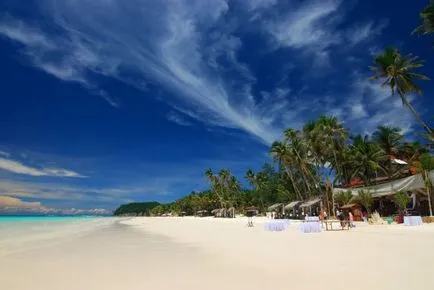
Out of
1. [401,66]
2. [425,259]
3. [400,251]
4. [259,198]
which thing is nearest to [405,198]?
[401,66]

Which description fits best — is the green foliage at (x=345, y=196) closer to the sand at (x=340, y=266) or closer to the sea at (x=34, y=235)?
the sea at (x=34, y=235)

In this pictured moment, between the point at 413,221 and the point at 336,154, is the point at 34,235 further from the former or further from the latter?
the point at 336,154

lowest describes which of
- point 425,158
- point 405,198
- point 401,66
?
point 405,198

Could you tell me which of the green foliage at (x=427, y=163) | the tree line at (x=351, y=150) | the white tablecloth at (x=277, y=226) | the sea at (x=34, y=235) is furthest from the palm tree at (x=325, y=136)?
Answer: the sea at (x=34, y=235)

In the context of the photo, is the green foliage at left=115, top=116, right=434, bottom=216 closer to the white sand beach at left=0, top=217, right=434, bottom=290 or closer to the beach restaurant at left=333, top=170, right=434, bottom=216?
the beach restaurant at left=333, top=170, right=434, bottom=216

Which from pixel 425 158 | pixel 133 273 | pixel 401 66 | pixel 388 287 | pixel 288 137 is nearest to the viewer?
pixel 388 287

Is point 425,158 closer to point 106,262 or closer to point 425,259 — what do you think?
point 425,259

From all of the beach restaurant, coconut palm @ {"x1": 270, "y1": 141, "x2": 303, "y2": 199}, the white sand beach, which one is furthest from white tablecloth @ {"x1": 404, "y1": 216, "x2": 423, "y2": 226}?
coconut palm @ {"x1": 270, "y1": 141, "x2": 303, "y2": 199}

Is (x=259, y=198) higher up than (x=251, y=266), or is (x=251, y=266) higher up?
(x=259, y=198)

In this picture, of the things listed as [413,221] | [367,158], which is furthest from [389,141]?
[413,221]

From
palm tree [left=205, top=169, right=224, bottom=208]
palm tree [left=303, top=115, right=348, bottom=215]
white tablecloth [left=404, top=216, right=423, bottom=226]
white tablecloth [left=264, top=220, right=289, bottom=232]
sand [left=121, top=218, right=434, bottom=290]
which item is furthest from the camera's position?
→ palm tree [left=205, top=169, right=224, bottom=208]

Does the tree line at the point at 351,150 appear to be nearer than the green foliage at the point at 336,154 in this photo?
Yes

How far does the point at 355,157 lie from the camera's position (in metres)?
51.1

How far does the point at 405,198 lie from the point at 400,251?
20.0 metres
